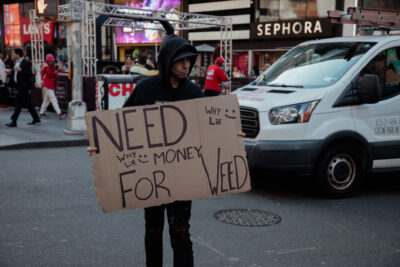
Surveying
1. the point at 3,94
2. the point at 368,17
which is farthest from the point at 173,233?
the point at 3,94

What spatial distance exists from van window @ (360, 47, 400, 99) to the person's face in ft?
13.4

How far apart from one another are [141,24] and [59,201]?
19.3 metres

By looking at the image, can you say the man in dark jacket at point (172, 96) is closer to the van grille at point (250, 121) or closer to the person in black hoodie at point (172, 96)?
the person in black hoodie at point (172, 96)

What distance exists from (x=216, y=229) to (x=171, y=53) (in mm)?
2379

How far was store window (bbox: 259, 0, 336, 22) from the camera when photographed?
80.9ft

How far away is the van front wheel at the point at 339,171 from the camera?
6051 mm

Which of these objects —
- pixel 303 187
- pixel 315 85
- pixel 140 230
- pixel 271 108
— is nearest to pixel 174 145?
pixel 140 230

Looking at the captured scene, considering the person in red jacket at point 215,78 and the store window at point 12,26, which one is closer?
the person in red jacket at point 215,78

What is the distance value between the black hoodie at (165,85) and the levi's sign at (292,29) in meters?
22.0

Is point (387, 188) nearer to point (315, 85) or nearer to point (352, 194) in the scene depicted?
Result: point (352, 194)

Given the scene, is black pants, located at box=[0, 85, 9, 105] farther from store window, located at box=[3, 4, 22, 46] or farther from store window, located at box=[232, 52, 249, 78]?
store window, located at box=[3, 4, 22, 46]

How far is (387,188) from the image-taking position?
697cm

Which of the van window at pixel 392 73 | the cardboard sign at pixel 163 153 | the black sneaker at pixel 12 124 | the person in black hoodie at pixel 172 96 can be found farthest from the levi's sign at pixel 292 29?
the person in black hoodie at pixel 172 96

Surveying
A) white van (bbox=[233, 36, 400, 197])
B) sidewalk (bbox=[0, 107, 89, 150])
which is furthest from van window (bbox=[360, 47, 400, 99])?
sidewalk (bbox=[0, 107, 89, 150])
